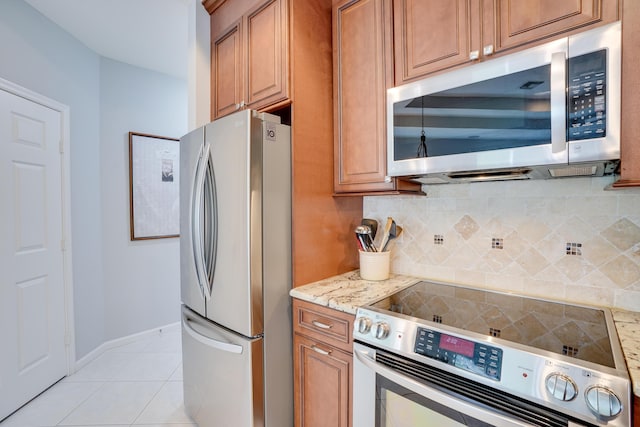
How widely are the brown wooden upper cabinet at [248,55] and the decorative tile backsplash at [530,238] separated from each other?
97 cm

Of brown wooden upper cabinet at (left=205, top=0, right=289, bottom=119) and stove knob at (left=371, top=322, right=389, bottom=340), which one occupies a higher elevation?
brown wooden upper cabinet at (left=205, top=0, right=289, bottom=119)

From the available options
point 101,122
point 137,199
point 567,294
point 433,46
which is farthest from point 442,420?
point 101,122

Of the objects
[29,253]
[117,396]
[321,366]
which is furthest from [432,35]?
[117,396]

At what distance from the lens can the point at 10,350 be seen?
198 centimetres

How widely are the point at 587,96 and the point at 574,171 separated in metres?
0.32

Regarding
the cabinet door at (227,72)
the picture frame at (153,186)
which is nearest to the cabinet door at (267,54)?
the cabinet door at (227,72)

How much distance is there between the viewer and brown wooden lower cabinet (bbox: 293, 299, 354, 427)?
4.31 ft

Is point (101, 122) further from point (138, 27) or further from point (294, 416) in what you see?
point (294, 416)

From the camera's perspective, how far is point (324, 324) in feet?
4.58

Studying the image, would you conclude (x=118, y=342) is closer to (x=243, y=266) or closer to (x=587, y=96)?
(x=243, y=266)

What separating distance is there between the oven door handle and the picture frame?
2658 mm

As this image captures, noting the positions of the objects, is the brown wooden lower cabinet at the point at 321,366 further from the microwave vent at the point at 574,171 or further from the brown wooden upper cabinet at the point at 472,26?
the brown wooden upper cabinet at the point at 472,26

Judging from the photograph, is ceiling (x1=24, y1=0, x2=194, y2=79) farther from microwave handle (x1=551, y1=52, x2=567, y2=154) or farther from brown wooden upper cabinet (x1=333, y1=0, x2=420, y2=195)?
microwave handle (x1=551, y1=52, x2=567, y2=154)

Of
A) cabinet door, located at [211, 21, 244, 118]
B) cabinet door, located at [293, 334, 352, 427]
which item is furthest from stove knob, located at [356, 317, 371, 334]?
cabinet door, located at [211, 21, 244, 118]
